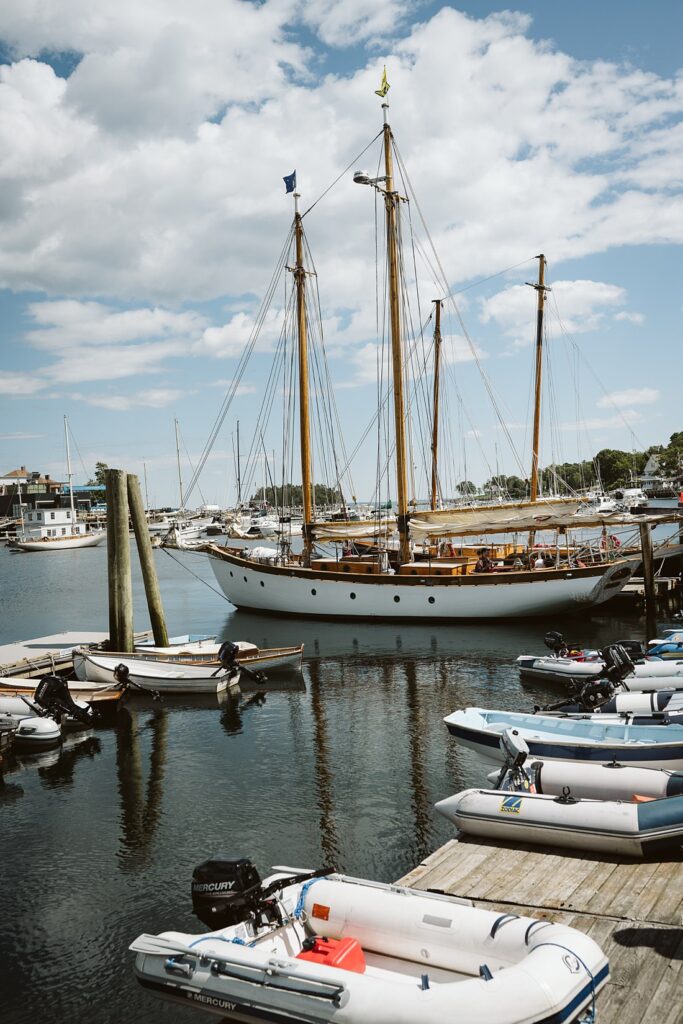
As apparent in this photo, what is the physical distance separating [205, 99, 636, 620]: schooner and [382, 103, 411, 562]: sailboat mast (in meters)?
0.05

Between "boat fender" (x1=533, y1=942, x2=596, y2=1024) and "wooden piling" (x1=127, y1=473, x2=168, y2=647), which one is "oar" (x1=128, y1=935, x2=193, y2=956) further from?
"wooden piling" (x1=127, y1=473, x2=168, y2=647)

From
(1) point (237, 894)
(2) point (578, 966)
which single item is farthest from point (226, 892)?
(2) point (578, 966)

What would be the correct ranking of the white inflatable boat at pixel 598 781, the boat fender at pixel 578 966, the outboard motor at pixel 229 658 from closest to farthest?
the boat fender at pixel 578 966 → the white inflatable boat at pixel 598 781 → the outboard motor at pixel 229 658

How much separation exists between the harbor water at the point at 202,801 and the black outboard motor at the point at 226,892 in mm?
1624

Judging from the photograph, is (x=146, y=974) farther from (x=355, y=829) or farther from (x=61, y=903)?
(x=355, y=829)

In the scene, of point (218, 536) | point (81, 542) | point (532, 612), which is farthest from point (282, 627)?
point (218, 536)

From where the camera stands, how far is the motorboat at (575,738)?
41.6 feet

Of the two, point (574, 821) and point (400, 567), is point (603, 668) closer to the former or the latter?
point (574, 821)

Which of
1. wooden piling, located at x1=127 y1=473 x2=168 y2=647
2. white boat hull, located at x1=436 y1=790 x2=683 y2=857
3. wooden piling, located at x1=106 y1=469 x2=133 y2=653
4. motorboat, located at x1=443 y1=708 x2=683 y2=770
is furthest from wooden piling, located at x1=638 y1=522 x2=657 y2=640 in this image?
white boat hull, located at x1=436 y1=790 x2=683 y2=857

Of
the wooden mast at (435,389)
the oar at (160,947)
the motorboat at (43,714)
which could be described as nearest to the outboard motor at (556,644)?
the motorboat at (43,714)

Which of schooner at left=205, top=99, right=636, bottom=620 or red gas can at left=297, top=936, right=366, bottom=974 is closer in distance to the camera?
red gas can at left=297, top=936, right=366, bottom=974

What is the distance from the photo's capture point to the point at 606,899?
8.47 meters

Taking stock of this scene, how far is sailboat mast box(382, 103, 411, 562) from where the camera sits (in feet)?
122

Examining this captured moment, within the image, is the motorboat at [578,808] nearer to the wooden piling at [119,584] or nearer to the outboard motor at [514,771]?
the outboard motor at [514,771]
